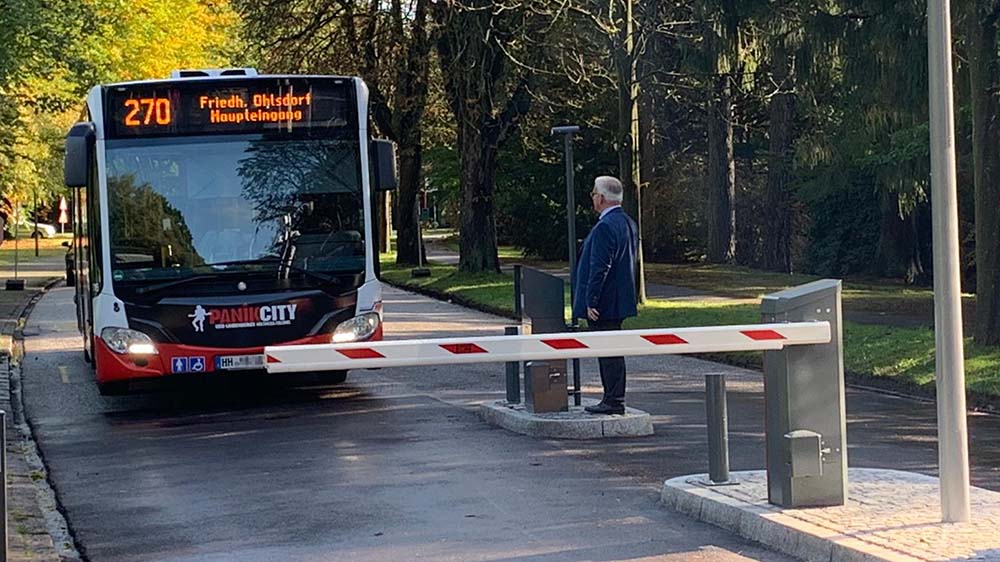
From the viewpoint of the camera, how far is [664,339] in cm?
828

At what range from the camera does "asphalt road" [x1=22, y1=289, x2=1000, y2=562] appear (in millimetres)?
8344

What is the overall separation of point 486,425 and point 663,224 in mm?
34748

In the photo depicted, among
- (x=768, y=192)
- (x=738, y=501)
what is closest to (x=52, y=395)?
(x=738, y=501)

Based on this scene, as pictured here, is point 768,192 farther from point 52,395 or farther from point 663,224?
point 52,395

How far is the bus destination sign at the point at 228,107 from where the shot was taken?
14.2 metres

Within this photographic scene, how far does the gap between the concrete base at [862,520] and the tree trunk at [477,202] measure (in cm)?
2790

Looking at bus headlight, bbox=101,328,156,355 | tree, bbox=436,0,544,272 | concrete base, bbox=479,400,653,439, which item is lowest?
concrete base, bbox=479,400,653,439

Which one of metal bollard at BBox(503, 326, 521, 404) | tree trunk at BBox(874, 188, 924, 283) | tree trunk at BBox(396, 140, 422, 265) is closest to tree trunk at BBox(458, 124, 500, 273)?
tree trunk at BBox(396, 140, 422, 265)

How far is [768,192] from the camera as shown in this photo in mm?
42781

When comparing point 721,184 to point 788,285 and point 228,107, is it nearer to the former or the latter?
point 788,285

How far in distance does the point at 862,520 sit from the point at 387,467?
4.06 m

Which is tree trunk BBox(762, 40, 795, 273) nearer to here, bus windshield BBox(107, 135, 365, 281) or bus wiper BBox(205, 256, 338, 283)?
bus windshield BBox(107, 135, 365, 281)

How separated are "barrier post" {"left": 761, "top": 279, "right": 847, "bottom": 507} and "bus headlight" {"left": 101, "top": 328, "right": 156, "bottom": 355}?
23.7 feet

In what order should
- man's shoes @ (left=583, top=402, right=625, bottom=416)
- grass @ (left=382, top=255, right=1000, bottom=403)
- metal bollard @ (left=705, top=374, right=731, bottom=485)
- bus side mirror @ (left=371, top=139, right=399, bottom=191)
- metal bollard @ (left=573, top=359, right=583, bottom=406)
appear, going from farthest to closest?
1. grass @ (left=382, top=255, right=1000, bottom=403)
2. bus side mirror @ (left=371, top=139, right=399, bottom=191)
3. metal bollard @ (left=573, top=359, right=583, bottom=406)
4. man's shoes @ (left=583, top=402, right=625, bottom=416)
5. metal bollard @ (left=705, top=374, right=731, bottom=485)
